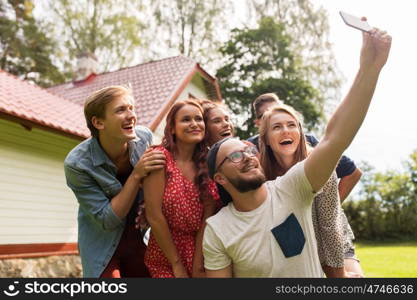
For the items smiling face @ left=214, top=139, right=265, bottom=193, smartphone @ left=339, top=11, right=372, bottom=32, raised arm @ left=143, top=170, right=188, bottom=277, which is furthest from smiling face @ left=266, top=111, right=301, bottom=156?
smartphone @ left=339, top=11, right=372, bottom=32

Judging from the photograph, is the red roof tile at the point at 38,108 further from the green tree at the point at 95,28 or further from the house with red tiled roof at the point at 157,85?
the green tree at the point at 95,28

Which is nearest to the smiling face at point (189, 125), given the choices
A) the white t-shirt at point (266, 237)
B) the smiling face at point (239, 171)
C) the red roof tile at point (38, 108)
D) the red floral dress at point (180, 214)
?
the red floral dress at point (180, 214)

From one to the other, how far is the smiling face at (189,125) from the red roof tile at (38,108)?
5.40m

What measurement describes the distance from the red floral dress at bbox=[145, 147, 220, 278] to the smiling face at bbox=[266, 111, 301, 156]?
469 mm

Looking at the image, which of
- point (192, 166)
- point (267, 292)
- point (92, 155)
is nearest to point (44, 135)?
point (92, 155)

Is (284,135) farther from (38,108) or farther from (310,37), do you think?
(310,37)

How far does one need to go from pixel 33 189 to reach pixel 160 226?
6.65m

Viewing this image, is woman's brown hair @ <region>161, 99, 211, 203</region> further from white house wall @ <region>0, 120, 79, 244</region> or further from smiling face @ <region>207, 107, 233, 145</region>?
white house wall @ <region>0, 120, 79, 244</region>

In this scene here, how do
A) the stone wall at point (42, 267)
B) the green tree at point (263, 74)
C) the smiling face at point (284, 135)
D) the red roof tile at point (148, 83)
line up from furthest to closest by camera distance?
the green tree at point (263, 74), the red roof tile at point (148, 83), the stone wall at point (42, 267), the smiling face at point (284, 135)

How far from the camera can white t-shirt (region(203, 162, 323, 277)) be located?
78.4 inches

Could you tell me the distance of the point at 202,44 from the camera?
79.6 ft

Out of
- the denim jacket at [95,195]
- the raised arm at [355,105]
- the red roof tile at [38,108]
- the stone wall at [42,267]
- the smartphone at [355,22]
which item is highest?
the smartphone at [355,22]

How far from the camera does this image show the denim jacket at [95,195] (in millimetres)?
2664

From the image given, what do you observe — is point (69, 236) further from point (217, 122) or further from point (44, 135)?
point (217, 122)
